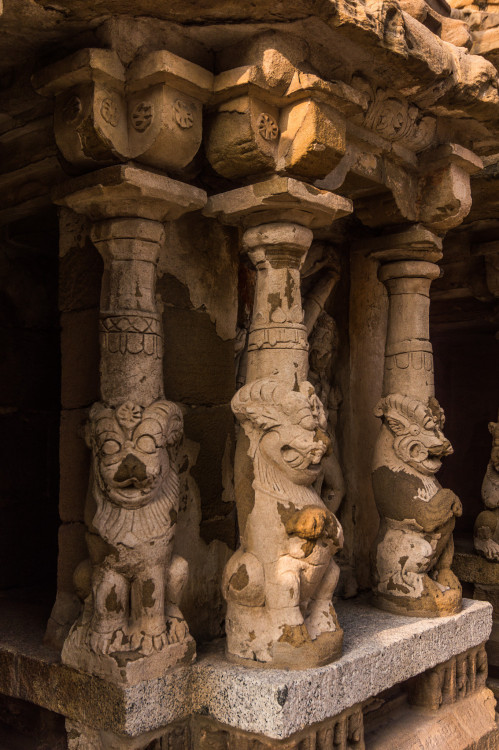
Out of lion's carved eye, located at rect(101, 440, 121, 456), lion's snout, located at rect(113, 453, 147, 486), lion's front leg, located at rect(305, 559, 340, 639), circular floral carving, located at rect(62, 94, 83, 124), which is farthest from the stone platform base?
circular floral carving, located at rect(62, 94, 83, 124)

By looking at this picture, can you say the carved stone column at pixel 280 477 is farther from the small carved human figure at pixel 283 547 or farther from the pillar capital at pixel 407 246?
the pillar capital at pixel 407 246

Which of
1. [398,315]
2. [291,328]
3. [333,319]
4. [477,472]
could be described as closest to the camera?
[291,328]

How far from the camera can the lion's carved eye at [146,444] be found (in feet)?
9.62

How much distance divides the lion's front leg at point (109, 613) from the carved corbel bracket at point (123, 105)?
1.63 m

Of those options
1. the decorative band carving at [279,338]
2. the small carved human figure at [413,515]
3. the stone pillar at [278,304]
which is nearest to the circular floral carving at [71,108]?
the stone pillar at [278,304]

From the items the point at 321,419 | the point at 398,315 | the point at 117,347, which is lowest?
the point at 321,419

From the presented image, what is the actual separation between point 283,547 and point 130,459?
2.32 feet

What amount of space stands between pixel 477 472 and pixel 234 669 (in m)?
5.58

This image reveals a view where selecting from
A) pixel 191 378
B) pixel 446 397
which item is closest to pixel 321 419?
pixel 191 378

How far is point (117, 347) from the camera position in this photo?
3057mm

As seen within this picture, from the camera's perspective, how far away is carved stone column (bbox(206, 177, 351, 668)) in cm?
301

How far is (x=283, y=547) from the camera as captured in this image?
306 centimetres

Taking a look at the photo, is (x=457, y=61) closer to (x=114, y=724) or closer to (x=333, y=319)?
(x=333, y=319)

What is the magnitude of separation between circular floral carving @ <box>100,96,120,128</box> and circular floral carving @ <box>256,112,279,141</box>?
560mm
